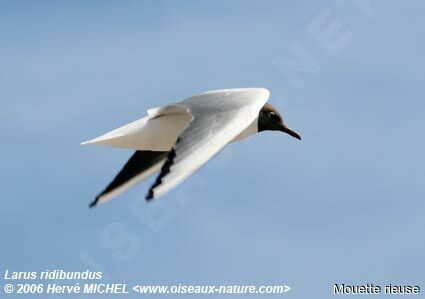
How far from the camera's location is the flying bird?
8711 millimetres

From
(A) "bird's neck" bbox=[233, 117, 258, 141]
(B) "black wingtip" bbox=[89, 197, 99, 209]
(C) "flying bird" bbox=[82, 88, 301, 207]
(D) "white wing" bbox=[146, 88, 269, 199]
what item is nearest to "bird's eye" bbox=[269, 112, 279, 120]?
(C) "flying bird" bbox=[82, 88, 301, 207]

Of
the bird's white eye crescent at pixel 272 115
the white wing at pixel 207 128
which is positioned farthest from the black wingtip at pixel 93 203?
the bird's white eye crescent at pixel 272 115

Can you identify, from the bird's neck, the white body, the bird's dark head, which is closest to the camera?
the white body

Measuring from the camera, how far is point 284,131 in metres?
11.8

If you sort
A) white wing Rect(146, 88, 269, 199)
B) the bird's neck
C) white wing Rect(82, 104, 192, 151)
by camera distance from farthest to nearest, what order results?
the bird's neck < white wing Rect(82, 104, 192, 151) < white wing Rect(146, 88, 269, 199)

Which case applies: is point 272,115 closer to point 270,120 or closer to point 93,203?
point 270,120

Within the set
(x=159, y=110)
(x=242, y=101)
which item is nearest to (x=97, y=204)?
(x=159, y=110)

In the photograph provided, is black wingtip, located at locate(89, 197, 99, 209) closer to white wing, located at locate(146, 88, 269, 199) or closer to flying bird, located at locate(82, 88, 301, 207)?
flying bird, located at locate(82, 88, 301, 207)

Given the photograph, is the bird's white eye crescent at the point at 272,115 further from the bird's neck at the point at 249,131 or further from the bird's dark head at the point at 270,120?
the bird's neck at the point at 249,131

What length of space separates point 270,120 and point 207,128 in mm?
2420

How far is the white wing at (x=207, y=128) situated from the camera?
27.1ft

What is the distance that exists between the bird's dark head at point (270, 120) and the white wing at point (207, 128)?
814 millimetres

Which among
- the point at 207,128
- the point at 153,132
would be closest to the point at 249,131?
the point at 153,132

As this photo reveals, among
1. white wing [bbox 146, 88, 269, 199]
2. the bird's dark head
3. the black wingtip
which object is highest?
the bird's dark head
